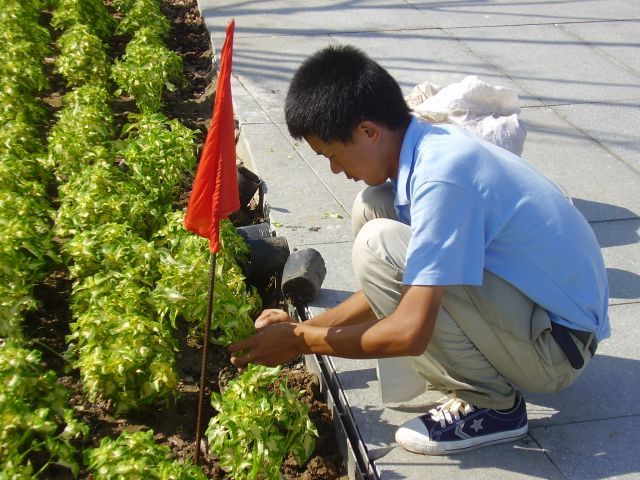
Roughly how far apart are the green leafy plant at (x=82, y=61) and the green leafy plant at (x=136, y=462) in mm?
3940

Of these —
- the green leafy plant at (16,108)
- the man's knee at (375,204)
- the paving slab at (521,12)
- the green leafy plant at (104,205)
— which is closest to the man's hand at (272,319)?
the man's knee at (375,204)

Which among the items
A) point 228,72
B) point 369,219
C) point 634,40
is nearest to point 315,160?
point 369,219

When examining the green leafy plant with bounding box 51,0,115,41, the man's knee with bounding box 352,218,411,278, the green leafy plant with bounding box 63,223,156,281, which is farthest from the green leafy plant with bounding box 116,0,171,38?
the man's knee with bounding box 352,218,411,278

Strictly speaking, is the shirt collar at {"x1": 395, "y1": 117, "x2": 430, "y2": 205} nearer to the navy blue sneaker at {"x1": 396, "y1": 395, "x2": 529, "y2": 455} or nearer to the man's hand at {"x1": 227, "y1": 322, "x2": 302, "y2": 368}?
the man's hand at {"x1": 227, "y1": 322, "x2": 302, "y2": 368}

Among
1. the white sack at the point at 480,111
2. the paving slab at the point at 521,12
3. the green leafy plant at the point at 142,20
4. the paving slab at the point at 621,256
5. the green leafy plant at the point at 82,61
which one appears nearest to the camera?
the paving slab at the point at 621,256

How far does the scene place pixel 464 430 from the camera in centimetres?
327

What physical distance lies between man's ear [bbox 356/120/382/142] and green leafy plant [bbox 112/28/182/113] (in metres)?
3.13

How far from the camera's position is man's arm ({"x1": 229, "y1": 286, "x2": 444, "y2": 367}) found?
2834mm

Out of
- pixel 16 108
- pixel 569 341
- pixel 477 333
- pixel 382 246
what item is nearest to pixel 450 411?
pixel 477 333

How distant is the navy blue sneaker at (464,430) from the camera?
326 cm

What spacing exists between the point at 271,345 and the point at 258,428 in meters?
0.28

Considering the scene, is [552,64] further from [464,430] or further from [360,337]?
[360,337]

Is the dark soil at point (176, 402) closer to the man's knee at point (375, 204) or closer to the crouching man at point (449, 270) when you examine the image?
the crouching man at point (449, 270)

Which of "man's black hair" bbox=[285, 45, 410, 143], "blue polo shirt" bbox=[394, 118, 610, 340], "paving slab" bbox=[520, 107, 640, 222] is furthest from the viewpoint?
"paving slab" bbox=[520, 107, 640, 222]
